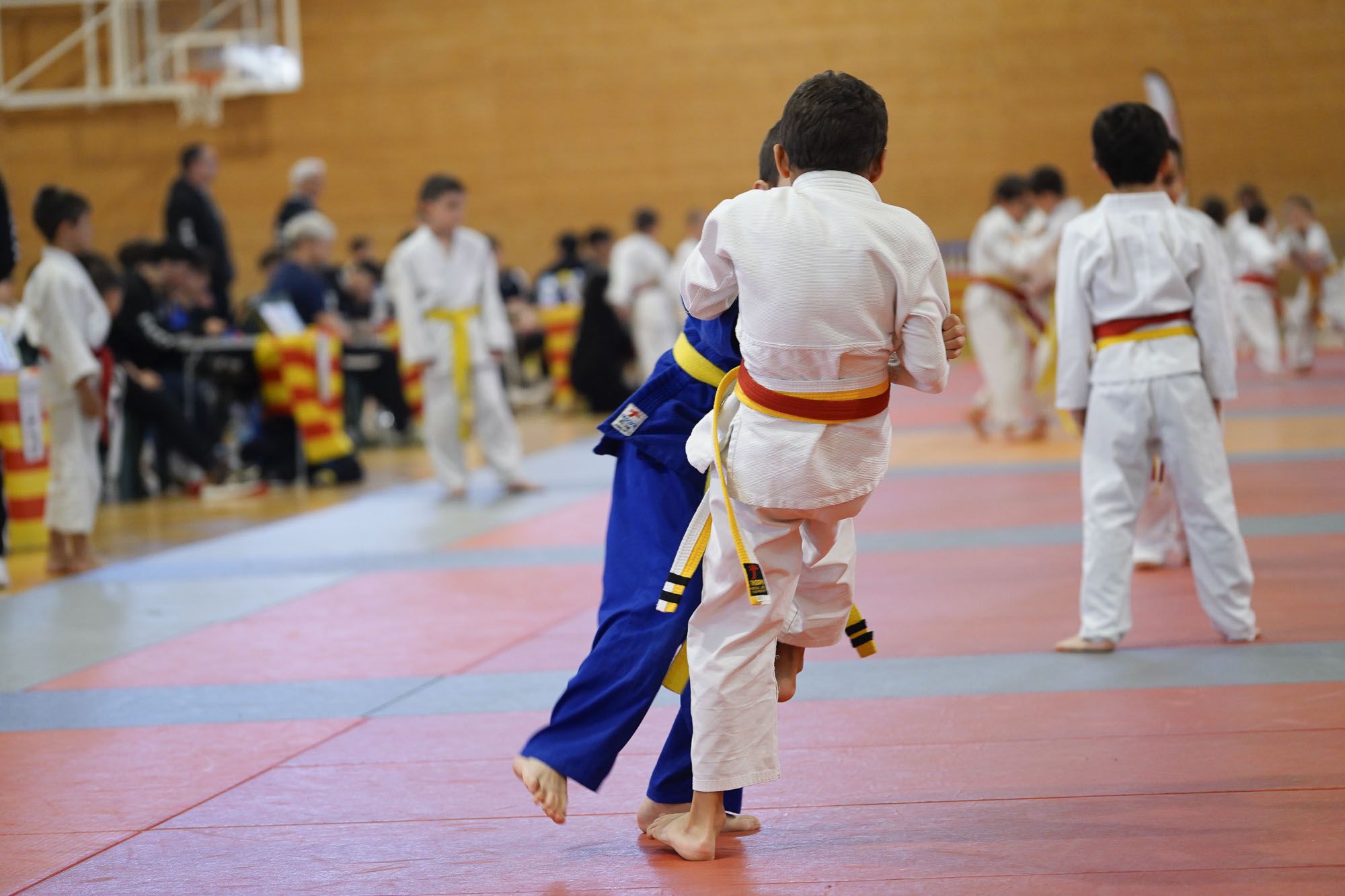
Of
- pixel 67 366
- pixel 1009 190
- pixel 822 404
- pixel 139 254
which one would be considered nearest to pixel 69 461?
pixel 67 366

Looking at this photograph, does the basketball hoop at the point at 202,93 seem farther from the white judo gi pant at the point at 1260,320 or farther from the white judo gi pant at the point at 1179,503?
the white judo gi pant at the point at 1179,503

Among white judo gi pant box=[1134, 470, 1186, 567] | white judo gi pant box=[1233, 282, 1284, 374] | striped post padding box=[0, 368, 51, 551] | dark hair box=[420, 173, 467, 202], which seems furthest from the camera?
white judo gi pant box=[1233, 282, 1284, 374]

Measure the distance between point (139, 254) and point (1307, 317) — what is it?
10341 mm

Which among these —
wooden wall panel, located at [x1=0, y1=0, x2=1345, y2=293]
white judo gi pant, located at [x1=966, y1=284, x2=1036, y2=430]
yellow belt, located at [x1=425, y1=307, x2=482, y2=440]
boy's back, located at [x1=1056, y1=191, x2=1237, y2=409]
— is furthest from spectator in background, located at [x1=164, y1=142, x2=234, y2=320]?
boy's back, located at [x1=1056, y1=191, x2=1237, y2=409]

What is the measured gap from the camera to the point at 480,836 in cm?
261

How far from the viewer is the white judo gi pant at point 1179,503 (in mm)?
3746

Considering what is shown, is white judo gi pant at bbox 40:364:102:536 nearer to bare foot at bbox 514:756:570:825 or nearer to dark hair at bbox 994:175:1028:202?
bare foot at bbox 514:756:570:825

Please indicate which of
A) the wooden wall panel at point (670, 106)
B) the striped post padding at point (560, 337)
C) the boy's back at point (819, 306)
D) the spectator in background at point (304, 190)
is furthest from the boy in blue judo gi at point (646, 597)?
the wooden wall panel at point (670, 106)

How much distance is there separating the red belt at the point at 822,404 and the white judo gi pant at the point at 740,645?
15 centimetres

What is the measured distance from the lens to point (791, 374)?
2334 millimetres

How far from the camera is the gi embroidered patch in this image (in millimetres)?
2553

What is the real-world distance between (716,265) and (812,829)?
1.04m

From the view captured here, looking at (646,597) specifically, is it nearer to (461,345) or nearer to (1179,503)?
(1179,503)

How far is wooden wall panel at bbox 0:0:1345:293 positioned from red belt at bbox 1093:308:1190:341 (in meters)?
12.8
